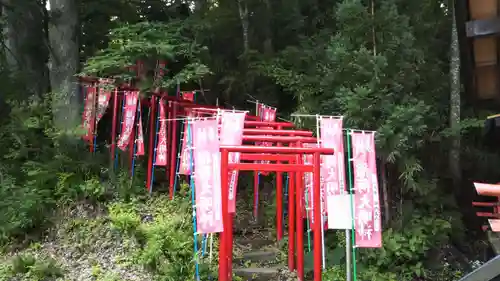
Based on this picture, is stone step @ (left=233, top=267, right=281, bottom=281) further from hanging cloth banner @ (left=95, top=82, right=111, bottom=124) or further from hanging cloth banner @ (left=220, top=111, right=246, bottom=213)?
hanging cloth banner @ (left=95, top=82, right=111, bottom=124)

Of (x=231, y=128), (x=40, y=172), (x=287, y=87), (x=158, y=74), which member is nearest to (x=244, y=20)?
(x=287, y=87)

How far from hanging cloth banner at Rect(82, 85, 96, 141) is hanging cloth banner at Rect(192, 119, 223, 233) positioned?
4846mm

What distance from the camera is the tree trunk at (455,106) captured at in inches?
405

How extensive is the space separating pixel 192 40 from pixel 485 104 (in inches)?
268

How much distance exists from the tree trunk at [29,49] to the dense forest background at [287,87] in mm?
39

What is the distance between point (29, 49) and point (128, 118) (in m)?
4.28

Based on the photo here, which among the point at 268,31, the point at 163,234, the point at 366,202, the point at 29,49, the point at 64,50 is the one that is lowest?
the point at 163,234

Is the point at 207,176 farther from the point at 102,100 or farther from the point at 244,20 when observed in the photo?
the point at 244,20

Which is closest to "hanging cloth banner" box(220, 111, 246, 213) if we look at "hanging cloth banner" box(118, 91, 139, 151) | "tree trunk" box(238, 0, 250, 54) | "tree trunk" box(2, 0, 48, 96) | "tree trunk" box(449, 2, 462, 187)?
"hanging cloth banner" box(118, 91, 139, 151)

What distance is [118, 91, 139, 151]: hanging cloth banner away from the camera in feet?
33.4

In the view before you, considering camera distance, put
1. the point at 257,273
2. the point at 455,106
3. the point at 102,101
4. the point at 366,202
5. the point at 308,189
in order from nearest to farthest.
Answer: the point at 366,202
the point at 257,273
the point at 308,189
the point at 455,106
the point at 102,101

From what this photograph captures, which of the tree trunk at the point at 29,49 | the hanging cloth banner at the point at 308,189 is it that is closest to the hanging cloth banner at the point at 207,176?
the hanging cloth banner at the point at 308,189

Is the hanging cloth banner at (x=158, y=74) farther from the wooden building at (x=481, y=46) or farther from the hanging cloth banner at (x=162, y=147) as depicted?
the wooden building at (x=481, y=46)

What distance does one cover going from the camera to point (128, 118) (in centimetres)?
1023
